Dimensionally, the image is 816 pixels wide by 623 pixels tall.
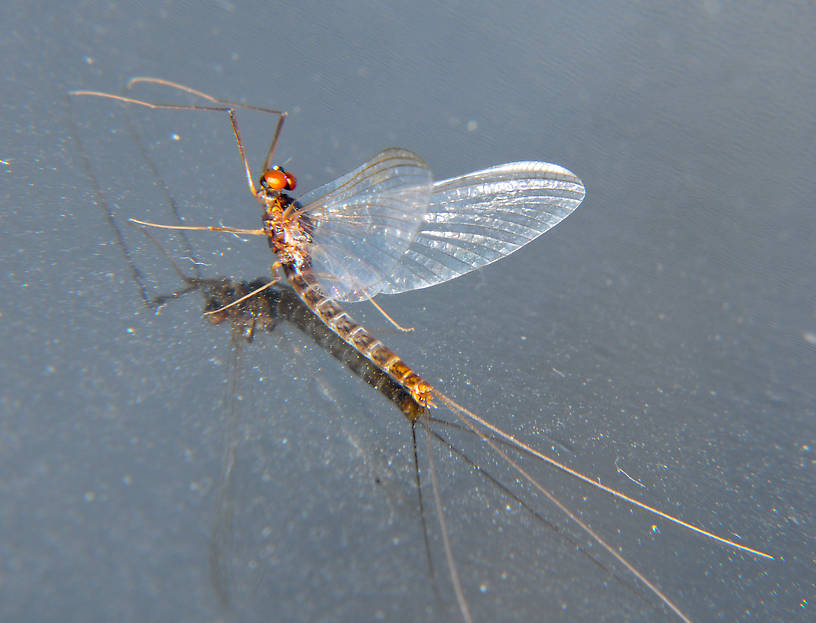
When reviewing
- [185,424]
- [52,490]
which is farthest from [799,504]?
[52,490]

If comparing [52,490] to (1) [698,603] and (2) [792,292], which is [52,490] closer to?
(1) [698,603]

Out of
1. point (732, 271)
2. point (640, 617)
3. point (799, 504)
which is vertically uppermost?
point (732, 271)

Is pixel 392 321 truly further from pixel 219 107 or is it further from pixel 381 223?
pixel 219 107

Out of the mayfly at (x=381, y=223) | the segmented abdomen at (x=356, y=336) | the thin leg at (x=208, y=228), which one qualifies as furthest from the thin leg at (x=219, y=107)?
the segmented abdomen at (x=356, y=336)

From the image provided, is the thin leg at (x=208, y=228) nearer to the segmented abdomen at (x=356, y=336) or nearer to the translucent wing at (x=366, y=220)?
the segmented abdomen at (x=356, y=336)

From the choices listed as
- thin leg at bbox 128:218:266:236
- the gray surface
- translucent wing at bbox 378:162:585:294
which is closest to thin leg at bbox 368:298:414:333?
the gray surface

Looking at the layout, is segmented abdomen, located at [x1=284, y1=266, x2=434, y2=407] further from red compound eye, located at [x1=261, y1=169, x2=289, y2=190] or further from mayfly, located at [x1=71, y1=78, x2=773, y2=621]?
red compound eye, located at [x1=261, y1=169, x2=289, y2=190]

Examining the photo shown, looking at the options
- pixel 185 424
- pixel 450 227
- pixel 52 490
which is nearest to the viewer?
pixel 52 490
